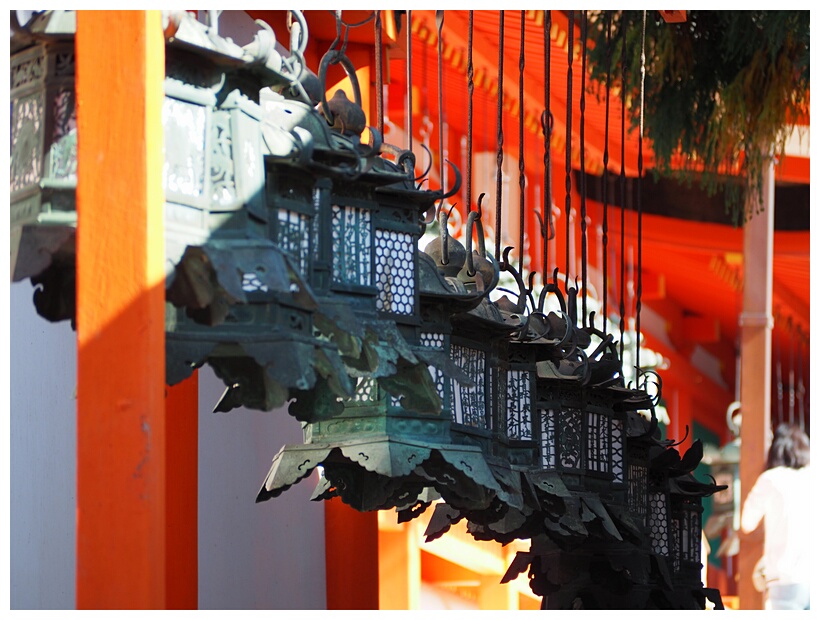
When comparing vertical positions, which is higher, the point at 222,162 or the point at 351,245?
the point at 222,162

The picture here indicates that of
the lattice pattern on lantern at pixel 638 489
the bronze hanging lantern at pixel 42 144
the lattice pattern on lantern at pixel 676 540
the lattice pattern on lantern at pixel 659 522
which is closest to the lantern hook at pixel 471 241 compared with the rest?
the bronze hanging lantern at pixel 42 144

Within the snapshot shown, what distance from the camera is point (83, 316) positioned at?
2.43 meters

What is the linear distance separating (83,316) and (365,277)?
0.65 meters

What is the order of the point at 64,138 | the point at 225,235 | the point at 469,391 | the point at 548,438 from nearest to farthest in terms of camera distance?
the point at 64,138, the point at 225,235, the point at 469,391, the point at 548,438

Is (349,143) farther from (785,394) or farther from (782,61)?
(785,394)

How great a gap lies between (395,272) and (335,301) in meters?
0.24

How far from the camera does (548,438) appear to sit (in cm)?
406

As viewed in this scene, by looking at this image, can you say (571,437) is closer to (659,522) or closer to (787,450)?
(659,522)

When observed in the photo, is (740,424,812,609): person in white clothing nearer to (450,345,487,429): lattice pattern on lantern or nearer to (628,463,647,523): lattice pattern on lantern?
(628,463,647,523): lattice pattern on lantern

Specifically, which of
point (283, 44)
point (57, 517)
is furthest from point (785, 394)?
point (57, 517)

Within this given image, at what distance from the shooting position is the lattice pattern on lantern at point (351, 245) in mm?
2914

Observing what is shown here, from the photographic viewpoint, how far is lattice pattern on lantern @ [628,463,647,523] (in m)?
4.68

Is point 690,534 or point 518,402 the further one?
point 690,534

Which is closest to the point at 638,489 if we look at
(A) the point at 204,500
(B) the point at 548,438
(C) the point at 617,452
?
(C) the point at 617,452
